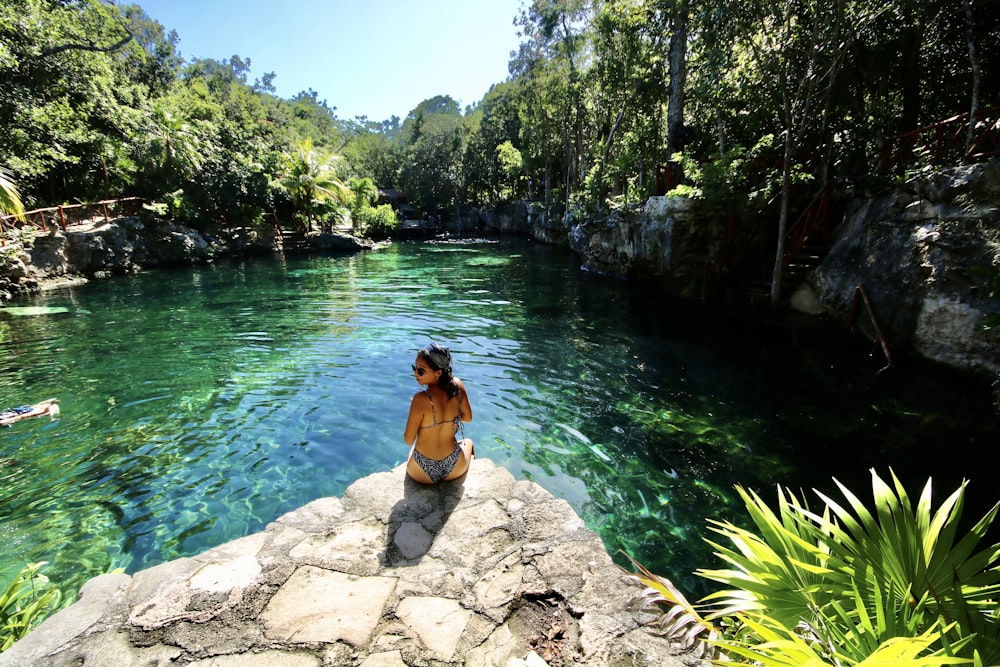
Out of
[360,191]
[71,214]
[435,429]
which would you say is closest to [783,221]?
[435,429]

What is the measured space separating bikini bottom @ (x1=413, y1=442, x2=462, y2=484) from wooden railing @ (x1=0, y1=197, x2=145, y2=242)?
21.6m

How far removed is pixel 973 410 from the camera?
24.6 ft

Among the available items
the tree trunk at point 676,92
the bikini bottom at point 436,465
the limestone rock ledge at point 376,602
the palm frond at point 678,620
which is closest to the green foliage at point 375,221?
the tree trunk at point 676,92

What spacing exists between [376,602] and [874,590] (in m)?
2.59

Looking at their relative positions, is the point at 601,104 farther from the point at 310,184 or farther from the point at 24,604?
the point at 24,604

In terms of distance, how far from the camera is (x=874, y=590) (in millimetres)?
1841

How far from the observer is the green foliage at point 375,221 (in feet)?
129

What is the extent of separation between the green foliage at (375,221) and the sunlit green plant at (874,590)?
130 ft

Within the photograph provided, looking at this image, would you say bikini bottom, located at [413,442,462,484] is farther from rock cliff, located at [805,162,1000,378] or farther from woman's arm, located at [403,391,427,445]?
rock cliff, located at [805,162,1000,378]

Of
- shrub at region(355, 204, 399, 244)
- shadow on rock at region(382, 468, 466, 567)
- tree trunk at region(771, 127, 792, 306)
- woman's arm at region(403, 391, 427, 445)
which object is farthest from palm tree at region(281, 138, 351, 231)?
shadow on rock at region(382, 468, 466, 567)

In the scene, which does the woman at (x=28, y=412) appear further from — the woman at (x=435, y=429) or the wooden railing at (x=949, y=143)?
the wooden railing at (x=949, y=143)

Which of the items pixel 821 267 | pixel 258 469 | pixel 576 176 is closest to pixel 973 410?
pixel 821 267

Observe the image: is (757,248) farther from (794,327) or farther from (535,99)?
(535,99)

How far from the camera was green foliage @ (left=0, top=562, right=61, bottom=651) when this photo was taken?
2.94 meters
